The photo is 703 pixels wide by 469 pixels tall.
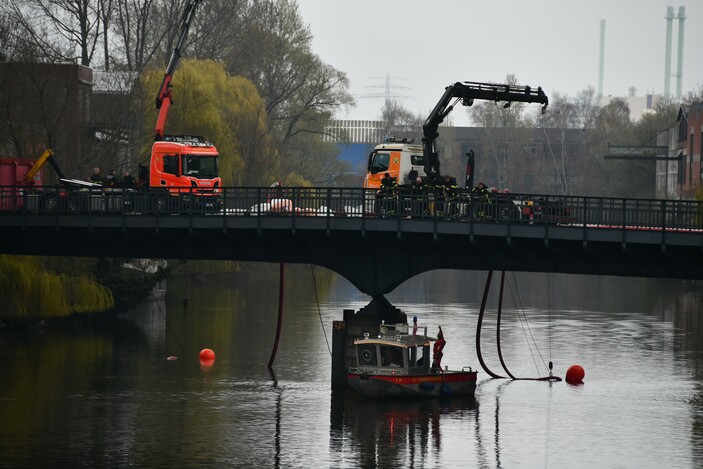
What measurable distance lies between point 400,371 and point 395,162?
59.7 ft

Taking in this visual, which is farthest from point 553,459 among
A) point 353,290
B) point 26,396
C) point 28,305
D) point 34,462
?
point 353,290

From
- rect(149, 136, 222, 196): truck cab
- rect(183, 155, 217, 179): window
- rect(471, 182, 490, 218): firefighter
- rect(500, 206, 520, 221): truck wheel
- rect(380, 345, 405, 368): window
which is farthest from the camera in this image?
rect(183, 155, 217, 179): window

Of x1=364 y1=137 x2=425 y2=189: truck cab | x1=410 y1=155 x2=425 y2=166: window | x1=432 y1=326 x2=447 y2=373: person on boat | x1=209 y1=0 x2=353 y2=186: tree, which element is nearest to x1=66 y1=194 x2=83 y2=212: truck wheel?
x1=432 y1=326 x2=447 y2=373: person on boat

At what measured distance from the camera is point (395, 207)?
6119 centimetres

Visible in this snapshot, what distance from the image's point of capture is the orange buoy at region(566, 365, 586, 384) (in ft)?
220

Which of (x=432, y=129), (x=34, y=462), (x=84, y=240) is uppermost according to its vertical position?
(x=432, y=129)

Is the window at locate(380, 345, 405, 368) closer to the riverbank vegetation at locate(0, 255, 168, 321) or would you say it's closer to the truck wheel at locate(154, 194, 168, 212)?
the truck wheel at locate(154, 194, 168, 212)

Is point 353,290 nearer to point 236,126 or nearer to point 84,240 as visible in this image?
point 236,126

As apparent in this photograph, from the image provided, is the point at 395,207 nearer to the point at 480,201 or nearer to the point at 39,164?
the point at 480,201

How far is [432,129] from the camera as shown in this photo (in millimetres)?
67562

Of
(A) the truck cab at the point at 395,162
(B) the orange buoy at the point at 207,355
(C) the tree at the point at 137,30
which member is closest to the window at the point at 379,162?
(A) the truck cab at the point at 395,162

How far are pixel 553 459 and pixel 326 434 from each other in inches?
343

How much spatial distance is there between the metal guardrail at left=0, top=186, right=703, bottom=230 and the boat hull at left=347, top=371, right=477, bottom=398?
6.85 m

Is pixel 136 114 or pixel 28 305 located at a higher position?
pixel 136 114
